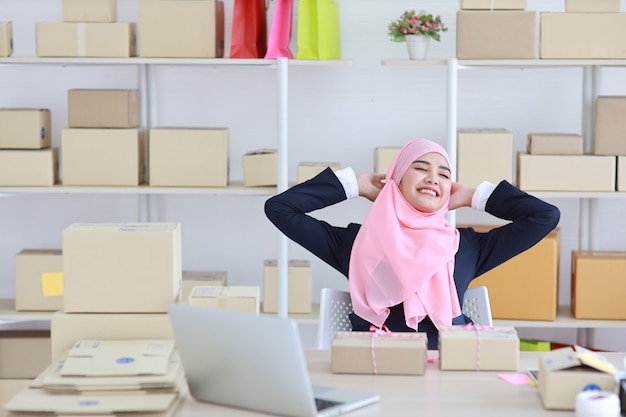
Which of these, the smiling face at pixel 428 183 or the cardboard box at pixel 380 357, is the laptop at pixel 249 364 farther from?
the smiling face at pixel 428 183

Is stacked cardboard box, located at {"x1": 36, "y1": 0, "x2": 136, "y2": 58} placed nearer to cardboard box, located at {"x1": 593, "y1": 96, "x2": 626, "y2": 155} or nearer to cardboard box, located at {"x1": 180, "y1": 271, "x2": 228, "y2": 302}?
cardboard box, located at {"x1": 180, "y1": 271, "x2": 228, "y2": 302}

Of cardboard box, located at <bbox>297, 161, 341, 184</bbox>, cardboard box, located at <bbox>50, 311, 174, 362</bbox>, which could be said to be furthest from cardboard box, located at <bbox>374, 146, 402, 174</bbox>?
cardboard box, located at <bbox>50, 311, 174, 362</bbox>

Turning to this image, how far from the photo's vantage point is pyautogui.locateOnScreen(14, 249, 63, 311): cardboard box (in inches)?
155

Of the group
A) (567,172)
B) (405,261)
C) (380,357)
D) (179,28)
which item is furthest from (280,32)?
(380,357)

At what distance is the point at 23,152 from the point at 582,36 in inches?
89.0

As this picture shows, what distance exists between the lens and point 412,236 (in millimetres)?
2803

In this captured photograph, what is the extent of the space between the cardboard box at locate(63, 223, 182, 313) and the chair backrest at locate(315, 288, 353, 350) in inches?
29.1

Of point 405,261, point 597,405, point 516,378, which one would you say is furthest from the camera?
point 405,261

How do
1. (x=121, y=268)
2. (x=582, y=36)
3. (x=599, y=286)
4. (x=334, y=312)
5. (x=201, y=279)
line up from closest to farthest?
(x=121, y=268)
(x=334, y=312)
(x=582, y=36)
(x=599, y=286)
(x=201, y=279)

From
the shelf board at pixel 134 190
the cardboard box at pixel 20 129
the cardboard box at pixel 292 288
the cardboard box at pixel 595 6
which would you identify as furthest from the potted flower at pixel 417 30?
the cardboard box at pixel 20 129

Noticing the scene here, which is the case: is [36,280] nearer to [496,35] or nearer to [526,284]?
[526,284]

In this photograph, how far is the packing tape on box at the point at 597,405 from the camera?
1760 millimetres

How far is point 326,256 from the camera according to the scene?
291cm

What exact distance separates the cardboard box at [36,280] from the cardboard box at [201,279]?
0.51 meters
